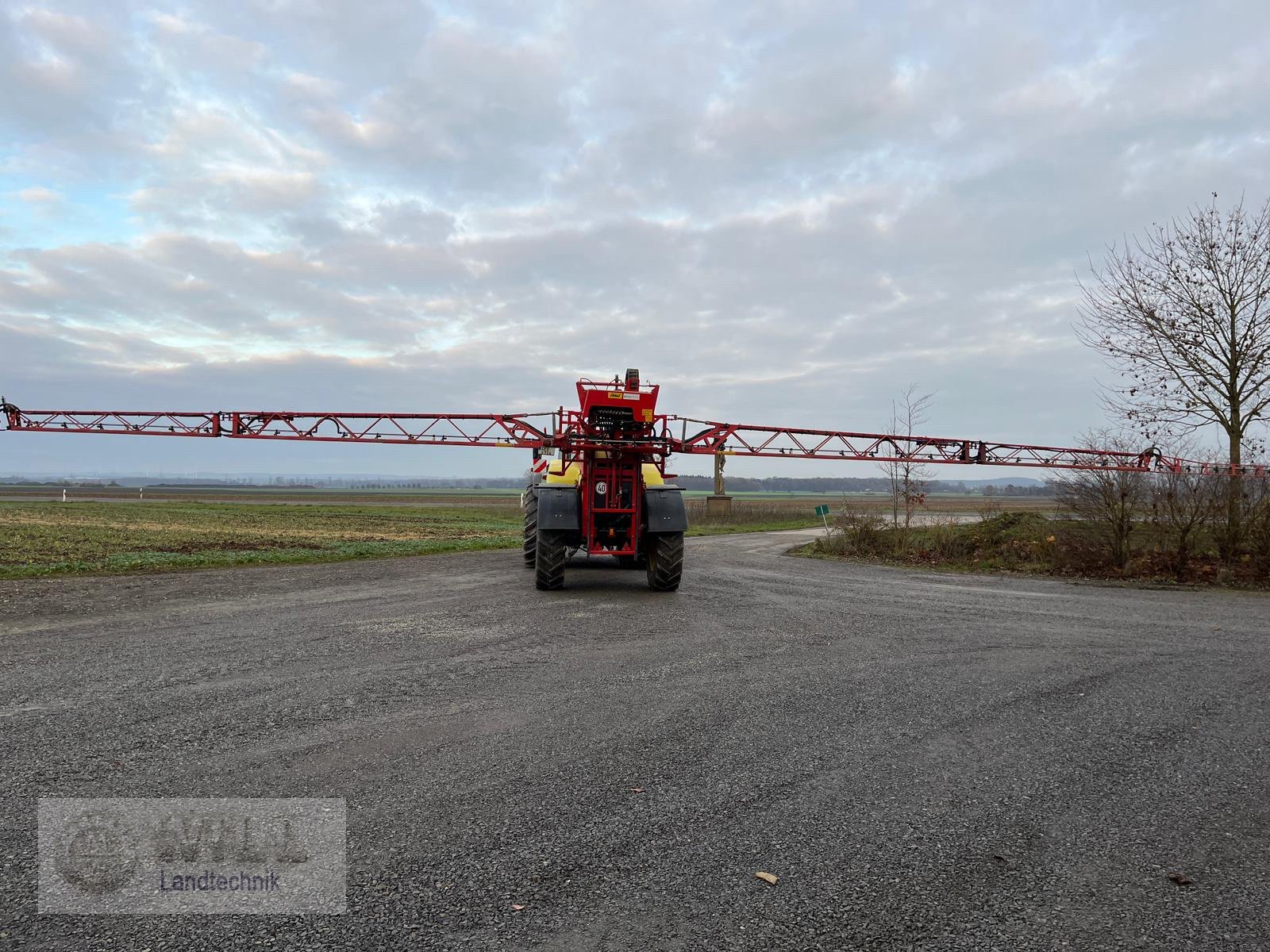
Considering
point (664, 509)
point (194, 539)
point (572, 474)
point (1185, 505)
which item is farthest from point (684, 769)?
point (194, 539)

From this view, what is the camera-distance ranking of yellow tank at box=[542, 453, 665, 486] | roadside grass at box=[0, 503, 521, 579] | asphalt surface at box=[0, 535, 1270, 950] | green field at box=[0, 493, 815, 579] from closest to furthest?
1. asphalt surface at box=[0, 535, 1270, 950]
2. yellow tank at box=[542, 453, 665, 486]
3. roadside grass at box=[0, 503, 521, 579]
4. green field at box=[0, 493, 815, 579]

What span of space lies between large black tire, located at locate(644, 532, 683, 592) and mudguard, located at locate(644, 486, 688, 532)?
125 mm

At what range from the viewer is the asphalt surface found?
9.02ft

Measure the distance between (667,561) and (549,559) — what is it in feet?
6.25

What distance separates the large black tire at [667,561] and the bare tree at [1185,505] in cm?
965

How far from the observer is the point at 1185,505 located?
46.5 feet

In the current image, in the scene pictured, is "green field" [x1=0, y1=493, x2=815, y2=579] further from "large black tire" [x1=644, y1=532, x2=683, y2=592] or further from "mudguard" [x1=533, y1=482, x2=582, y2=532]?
"large black tire" [x1=644, y1=532, x2=683, y2=592]

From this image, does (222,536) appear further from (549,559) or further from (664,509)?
(664,509)

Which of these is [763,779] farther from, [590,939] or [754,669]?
[754,669]

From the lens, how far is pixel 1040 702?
19.0 feet

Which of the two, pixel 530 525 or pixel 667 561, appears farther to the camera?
pixel 530 525

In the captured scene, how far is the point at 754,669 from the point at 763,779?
9.00ft

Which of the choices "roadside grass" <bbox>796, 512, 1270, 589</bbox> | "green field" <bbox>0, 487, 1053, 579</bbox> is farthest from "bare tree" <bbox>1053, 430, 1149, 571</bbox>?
"green field" <bbox>0, 487, 1053, 579</bbox>

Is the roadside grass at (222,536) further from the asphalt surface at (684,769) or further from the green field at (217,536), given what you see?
the asphalt surface at (684,769)
